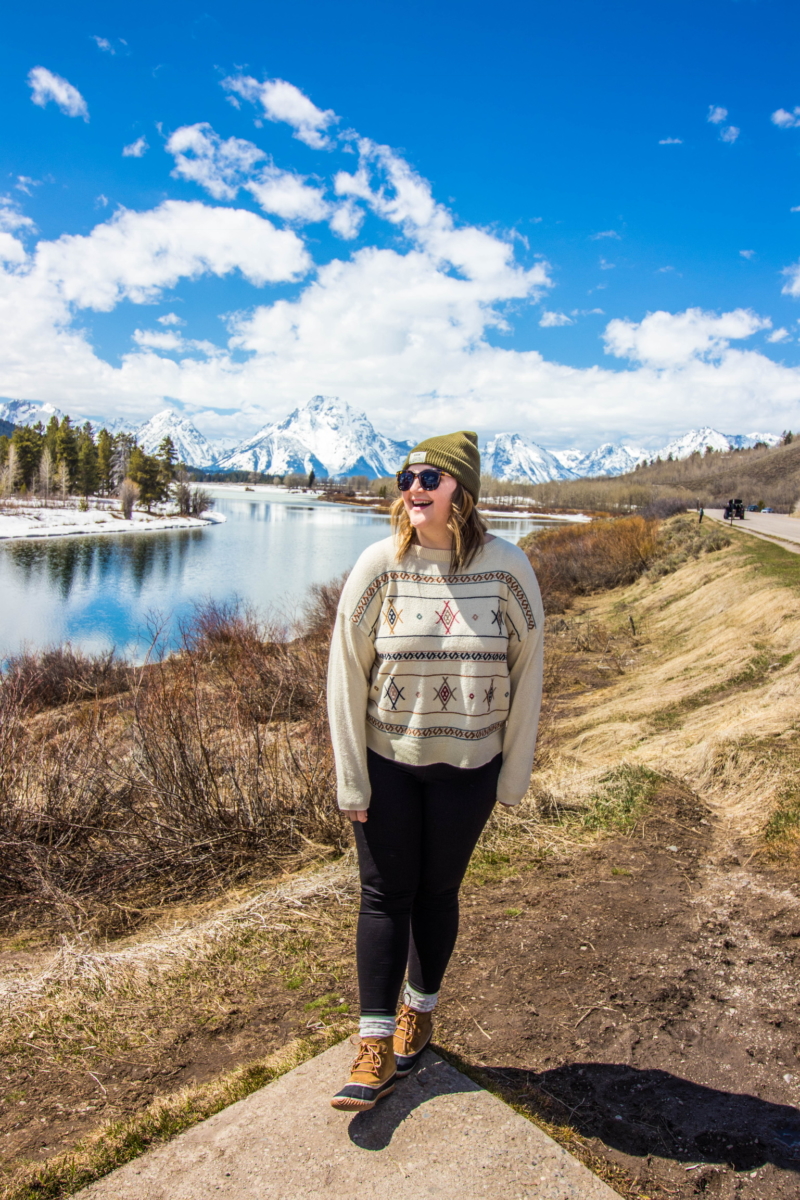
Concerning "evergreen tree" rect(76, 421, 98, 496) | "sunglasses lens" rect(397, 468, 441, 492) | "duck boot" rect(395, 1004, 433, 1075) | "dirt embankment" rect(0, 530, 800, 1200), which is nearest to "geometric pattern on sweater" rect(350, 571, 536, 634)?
"sunglasses lens" rect(397, 468, 441, 492)

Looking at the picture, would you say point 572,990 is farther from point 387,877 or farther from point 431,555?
point 431,555

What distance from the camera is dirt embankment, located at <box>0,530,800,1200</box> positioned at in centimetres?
221

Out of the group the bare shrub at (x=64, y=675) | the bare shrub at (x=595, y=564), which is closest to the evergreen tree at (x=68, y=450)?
the bare shrub at (x=595, y=564)

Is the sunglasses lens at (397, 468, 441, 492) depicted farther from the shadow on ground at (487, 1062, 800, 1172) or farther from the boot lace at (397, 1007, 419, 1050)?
the shadow on ground at (487, 1062, 800, 1172)

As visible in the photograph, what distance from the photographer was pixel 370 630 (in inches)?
84.5

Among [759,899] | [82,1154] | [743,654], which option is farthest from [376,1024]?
[743,654]

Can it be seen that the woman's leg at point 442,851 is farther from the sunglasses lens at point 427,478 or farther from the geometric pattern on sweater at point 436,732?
the sunglasses lens at point 427,478

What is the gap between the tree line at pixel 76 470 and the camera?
77.1 meters

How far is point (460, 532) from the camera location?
2.15 meters

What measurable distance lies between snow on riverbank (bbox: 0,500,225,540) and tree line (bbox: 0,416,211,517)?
307cm

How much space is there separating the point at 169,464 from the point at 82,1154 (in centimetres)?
9899

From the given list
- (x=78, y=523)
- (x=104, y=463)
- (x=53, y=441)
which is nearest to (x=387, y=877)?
(x=78, y=523)

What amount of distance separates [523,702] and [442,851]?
52 centimetres

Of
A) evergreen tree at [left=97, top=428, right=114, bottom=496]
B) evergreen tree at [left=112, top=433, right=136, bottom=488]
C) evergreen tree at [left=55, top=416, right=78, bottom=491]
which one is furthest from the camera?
evergreen tree at [left=112, top=433, right=136, bottom=488]
